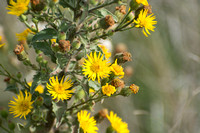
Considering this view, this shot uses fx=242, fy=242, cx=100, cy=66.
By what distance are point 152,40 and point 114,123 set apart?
296cm

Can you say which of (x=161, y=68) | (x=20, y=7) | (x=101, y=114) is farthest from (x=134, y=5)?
(x=161, y=68)

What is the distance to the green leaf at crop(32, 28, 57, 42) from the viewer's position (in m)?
1.74

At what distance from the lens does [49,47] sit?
1910 millimetres

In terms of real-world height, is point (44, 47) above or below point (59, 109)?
above

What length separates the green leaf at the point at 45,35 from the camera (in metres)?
1.74

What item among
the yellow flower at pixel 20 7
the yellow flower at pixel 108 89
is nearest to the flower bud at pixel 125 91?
the yellow flower at pixel 108 89

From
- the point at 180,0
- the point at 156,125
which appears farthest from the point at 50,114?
the point at 180,0

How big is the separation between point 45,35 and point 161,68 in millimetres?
3465

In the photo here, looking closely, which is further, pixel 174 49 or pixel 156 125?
pixel 174 49

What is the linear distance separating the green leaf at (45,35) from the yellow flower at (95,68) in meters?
0.32

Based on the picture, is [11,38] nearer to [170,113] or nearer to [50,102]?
[50,102]

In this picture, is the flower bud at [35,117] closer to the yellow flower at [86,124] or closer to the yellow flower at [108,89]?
the yellow flower at [86,124]

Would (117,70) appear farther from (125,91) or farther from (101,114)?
(101,114)

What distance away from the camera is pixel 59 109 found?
6.18 feet
